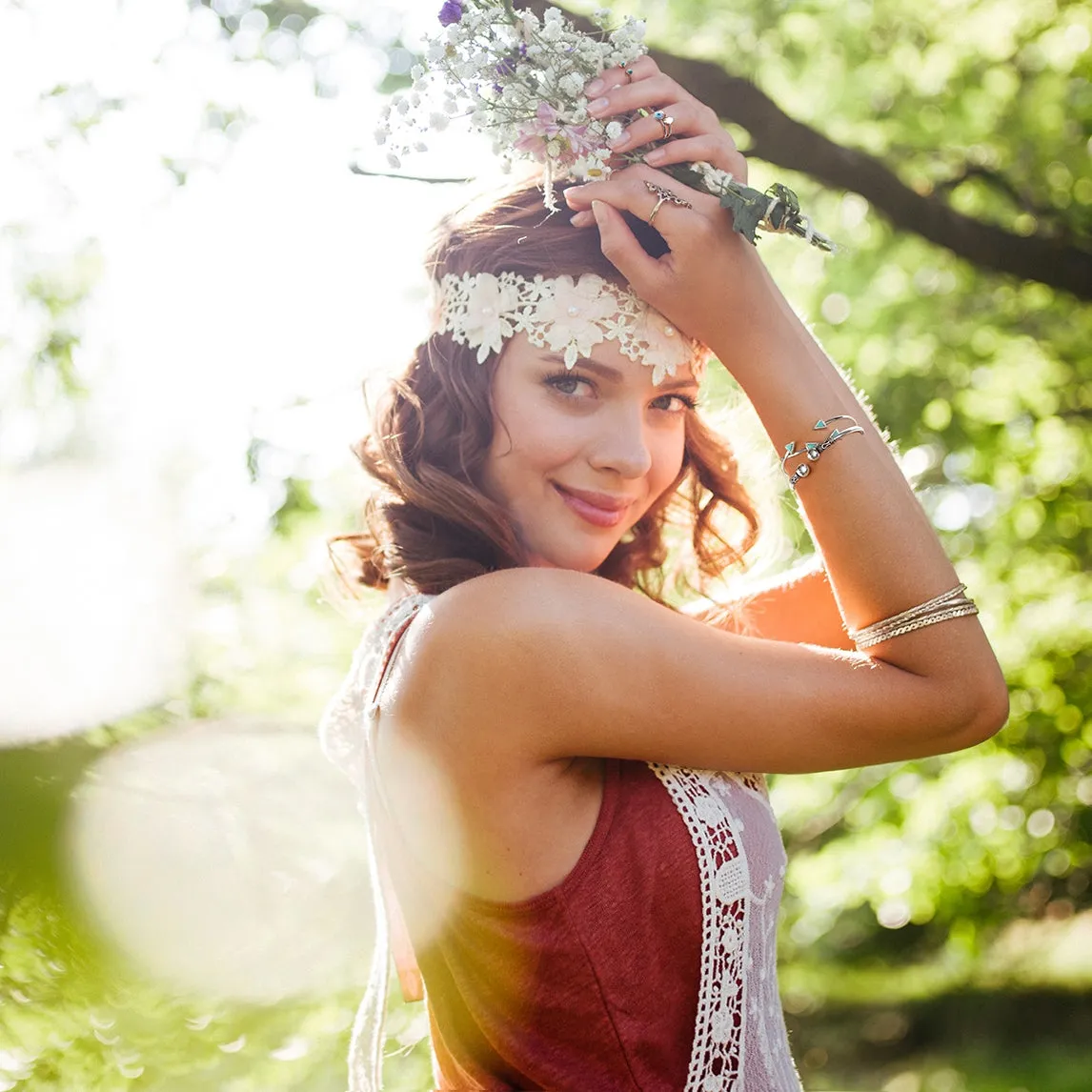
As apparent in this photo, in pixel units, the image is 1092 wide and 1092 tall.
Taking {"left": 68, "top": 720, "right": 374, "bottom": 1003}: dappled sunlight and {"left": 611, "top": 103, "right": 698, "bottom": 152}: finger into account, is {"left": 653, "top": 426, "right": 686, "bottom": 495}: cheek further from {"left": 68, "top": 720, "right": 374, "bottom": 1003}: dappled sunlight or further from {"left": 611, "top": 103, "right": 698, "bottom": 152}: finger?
{"left": 68, "top": 720, "right": 374, "bottom": 1003}: dappled sunlight

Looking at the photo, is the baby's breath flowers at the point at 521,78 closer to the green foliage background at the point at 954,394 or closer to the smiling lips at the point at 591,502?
the smiling lips at the point at 591,502

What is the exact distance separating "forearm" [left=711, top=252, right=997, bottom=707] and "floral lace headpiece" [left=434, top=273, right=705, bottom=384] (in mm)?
204

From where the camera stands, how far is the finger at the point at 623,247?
203cm

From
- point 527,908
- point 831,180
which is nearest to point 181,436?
point 831,180

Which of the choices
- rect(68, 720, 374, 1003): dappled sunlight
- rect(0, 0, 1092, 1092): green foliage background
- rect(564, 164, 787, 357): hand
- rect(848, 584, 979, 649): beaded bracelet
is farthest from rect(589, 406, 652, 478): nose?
rect(0, 0, 1092, 1092): green foliage background

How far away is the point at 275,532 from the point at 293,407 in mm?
1156

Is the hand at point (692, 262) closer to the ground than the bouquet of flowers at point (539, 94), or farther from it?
closer to the ground

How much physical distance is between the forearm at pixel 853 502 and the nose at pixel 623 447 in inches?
9.8

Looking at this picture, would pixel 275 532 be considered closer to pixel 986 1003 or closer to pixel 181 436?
pixel 181 436

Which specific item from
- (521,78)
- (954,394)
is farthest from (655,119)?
(954,394)

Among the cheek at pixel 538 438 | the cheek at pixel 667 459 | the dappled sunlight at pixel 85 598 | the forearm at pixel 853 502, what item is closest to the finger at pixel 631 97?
the forearm at pixel 853 502

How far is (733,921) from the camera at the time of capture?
1.92 meters

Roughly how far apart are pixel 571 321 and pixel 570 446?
240mm

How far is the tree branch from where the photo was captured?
423 cm
